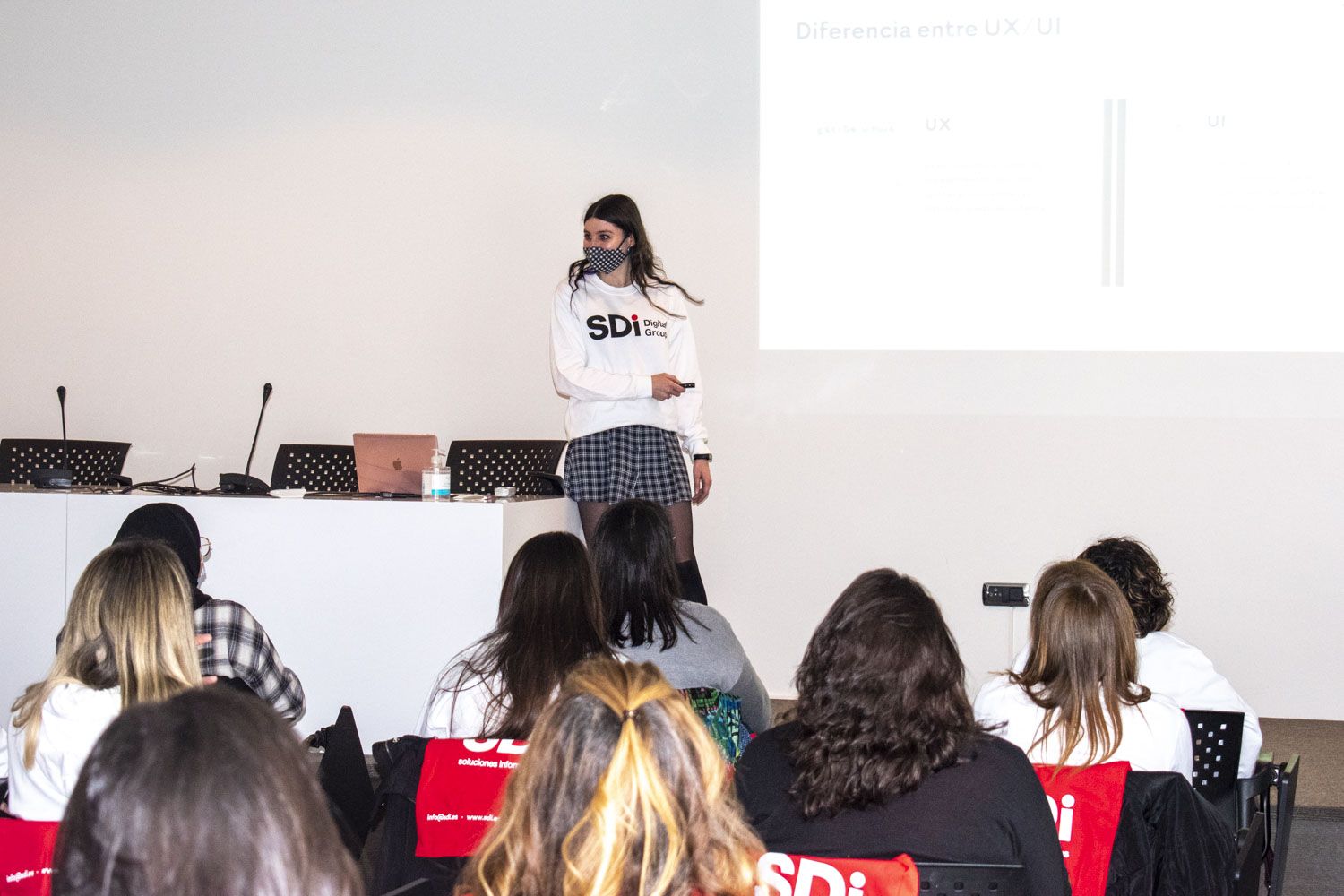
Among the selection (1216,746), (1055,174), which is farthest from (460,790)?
(1055,174)

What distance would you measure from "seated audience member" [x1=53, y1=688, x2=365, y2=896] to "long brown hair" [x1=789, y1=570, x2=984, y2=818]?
76cm

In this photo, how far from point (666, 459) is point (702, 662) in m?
1.45

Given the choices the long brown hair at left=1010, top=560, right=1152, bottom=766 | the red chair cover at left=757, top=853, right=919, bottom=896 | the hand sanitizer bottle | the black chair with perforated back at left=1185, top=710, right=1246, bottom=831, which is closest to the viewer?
the red chair cover at left=757, top=853, right=919, bottom=896

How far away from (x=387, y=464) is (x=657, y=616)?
4.59ft

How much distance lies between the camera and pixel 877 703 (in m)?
1.46

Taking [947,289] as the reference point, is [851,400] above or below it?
below

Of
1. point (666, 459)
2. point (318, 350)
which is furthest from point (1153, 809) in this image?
point (318, 350)

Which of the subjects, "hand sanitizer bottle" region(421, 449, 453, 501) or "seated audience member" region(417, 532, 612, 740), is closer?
"seated audience member" region(417, 532, 612, 740)

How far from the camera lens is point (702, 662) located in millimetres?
2328

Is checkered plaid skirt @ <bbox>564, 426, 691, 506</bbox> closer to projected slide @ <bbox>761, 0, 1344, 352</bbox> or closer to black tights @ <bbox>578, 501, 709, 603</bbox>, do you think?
black tights @ <bbox>578, 501, 709, 603</bbox>

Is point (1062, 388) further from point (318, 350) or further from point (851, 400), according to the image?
point (318, 350)

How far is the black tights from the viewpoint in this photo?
363cm

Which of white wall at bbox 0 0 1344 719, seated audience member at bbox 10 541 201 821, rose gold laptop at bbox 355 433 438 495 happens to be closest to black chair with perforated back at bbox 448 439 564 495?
rose gold laptop at bbox 355 433 438 495

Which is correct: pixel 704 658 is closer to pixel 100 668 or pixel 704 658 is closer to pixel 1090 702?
pixel 1090 702
